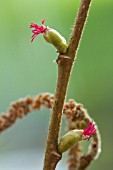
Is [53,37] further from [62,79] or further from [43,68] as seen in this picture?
[43,68]

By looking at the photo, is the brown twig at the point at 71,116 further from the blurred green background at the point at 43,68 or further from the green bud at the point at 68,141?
the blurred green background at the point at 43,68

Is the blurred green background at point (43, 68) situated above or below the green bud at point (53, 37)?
above

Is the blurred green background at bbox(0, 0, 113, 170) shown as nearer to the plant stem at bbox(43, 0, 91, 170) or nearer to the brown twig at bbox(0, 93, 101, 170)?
the brown twig at bbox(0, 93, 101, 170)

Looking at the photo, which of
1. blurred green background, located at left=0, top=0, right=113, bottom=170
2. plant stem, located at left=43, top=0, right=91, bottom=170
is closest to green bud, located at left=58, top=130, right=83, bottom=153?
plant stem, located at left=43, top=0, right=91, bottom=170

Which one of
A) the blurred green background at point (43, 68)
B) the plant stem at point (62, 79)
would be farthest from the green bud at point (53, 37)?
the blurred green background at point (43, 68)

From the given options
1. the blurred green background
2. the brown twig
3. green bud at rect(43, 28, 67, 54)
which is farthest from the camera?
the blurred green background

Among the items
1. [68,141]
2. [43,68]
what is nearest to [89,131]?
[68,141]

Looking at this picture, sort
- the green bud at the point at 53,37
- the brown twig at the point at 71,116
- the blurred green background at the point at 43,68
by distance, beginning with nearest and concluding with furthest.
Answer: the green bud at the point at 53,37 < the brown twig at the point at 71,116 < the blurred green background at the point at 43,68
